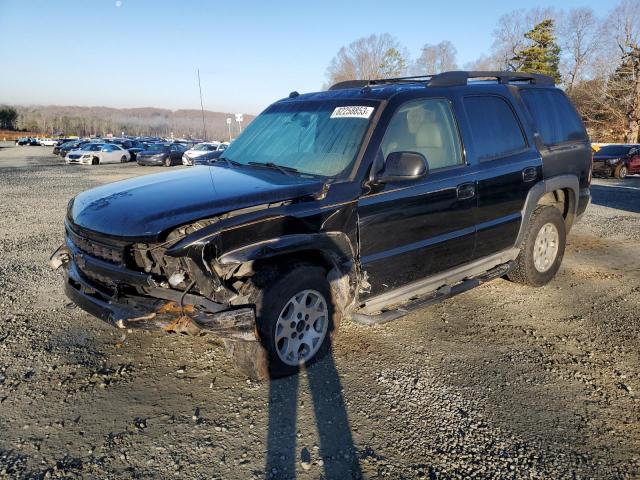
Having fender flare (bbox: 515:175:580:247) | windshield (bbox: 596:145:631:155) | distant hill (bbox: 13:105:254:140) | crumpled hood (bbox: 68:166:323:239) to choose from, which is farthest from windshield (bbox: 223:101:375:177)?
distant hill (bbox: 13:105:254:140)

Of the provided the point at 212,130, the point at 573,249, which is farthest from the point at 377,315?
the point at 212,130

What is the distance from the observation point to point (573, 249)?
22.5 ft

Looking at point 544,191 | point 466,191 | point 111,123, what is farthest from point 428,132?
point 111,123

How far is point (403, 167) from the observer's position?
10.9ft

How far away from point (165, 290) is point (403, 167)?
1792 millimetres

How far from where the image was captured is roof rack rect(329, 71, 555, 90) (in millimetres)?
4117

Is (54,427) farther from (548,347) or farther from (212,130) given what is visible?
(212,130)

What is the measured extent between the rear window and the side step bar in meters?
1.48

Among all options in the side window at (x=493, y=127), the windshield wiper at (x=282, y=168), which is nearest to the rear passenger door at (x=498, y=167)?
the side window at (x=493, y=127)

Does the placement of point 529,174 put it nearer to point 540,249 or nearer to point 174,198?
point 540,249

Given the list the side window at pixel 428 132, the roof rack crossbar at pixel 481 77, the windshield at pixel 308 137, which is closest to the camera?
the windshield at pixel 308 137

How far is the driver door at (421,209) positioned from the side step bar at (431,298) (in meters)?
0.18

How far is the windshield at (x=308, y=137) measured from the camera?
11.7ft

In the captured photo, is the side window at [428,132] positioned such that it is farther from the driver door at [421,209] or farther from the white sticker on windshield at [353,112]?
the white sticker on windshield at [353,112]
